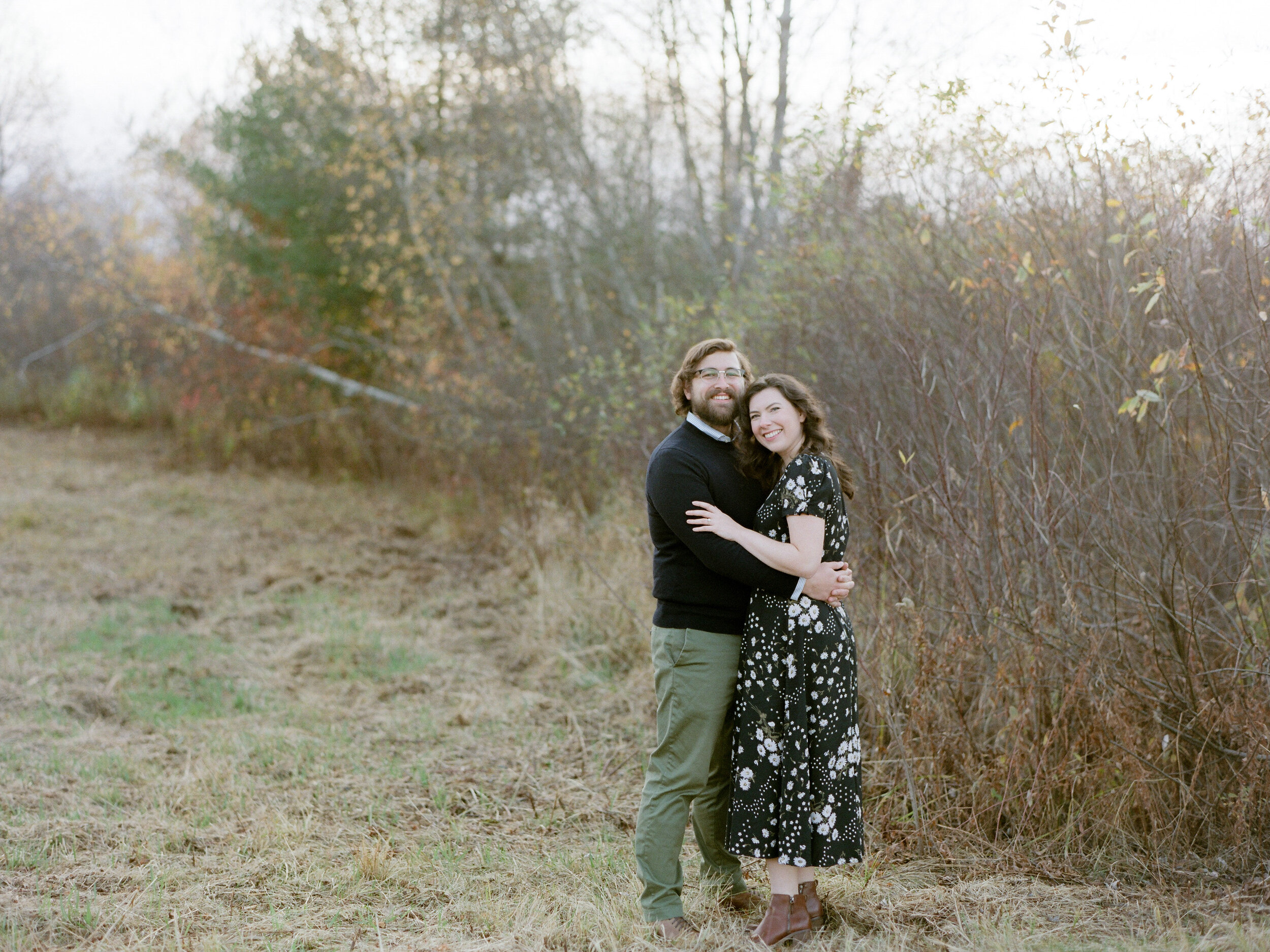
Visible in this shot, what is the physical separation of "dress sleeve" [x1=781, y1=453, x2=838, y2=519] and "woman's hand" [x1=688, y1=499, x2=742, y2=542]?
175mm

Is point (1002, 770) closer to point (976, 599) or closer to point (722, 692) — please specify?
point (976, 599)

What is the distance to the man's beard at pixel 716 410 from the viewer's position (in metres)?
3.33

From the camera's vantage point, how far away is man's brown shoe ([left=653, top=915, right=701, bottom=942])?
10.5 feet

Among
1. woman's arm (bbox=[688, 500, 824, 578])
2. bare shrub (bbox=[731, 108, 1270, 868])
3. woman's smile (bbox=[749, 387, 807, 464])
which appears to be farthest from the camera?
bare shrub (bbox=[731, 108, 1270, 868])

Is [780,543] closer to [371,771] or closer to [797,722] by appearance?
[797,722]

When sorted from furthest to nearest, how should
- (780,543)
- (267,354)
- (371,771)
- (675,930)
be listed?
(267,354) < (371,771) < (675,930) < (780,543)

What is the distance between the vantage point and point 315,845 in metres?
4.25

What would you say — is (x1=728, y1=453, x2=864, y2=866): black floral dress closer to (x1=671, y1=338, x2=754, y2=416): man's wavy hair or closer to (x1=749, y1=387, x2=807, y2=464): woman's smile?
(x1=749, y1=387, x2=807, y2=464): woman's smile

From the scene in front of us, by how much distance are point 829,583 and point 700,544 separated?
1.36 feet

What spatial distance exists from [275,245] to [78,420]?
6166 mm

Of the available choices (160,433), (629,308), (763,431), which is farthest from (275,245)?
(763,431)

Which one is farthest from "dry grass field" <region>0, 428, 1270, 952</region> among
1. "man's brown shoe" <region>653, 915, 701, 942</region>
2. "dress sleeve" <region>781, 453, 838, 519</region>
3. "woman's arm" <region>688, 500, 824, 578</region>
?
"dress sleeve" <region>781, 453, 838, 519</region>

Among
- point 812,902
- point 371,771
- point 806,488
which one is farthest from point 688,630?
point 371,771

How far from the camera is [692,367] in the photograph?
3400 mm
